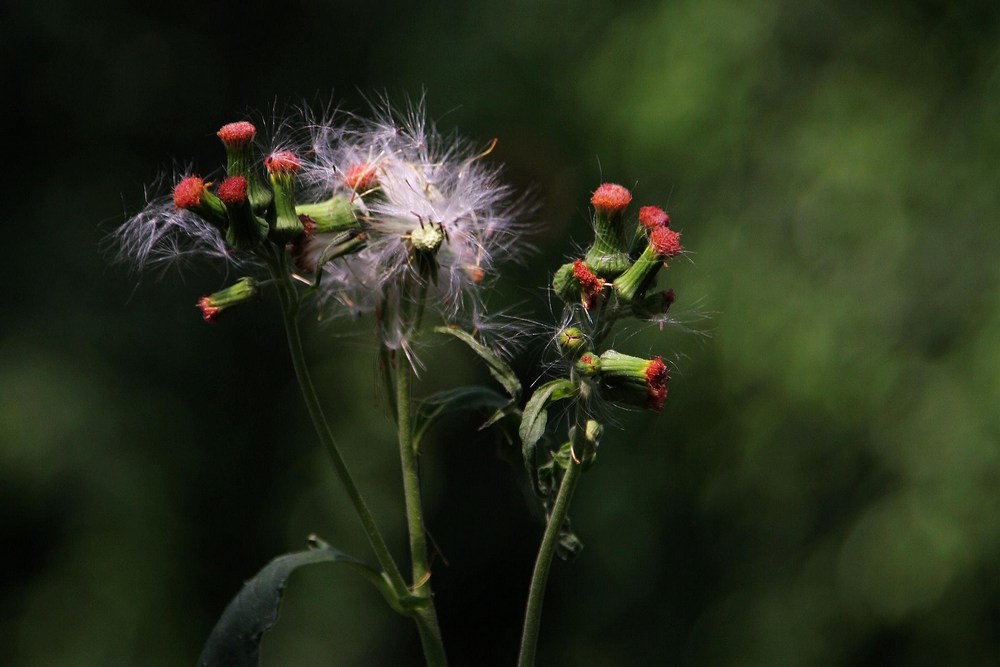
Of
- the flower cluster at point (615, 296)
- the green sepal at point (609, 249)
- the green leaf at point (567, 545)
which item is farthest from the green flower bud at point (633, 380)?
the green leaf at point (567, 545)

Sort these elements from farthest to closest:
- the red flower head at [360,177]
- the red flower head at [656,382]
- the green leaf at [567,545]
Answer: the red flower head at [360,177], the green leaf at [567,545], the red flower head at [656,382]

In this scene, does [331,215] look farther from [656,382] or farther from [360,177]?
[656,382]

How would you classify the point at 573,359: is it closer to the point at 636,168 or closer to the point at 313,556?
the point at 313,556

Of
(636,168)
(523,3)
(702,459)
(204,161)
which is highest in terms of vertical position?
Result: (523,3)

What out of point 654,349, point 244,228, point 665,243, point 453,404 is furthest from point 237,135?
point 654,349

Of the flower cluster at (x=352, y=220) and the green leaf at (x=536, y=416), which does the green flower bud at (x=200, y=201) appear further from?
the green leaf at (x=536, y=416)

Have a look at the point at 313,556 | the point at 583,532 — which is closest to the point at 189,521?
the point at 583,532

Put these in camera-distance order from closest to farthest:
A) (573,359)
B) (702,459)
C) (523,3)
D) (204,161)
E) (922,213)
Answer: (573,359), (922,213), (702,459), (523,3), (204,161)
